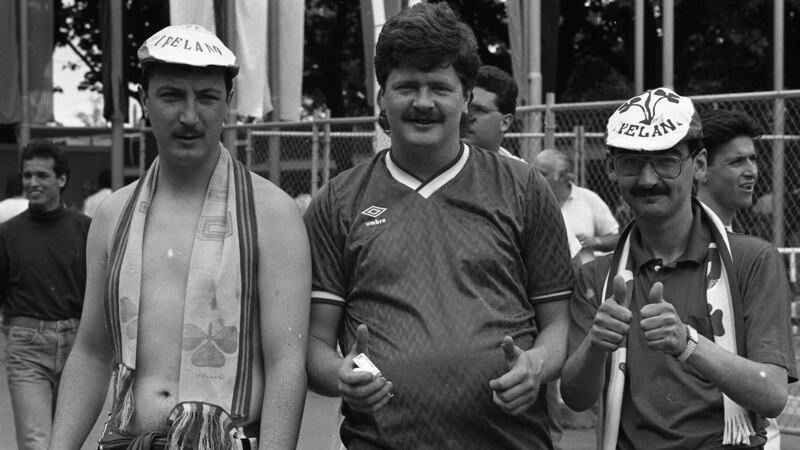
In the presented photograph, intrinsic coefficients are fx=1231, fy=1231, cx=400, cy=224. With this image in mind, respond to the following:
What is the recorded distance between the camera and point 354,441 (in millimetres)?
3305

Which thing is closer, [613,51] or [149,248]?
[149,248]

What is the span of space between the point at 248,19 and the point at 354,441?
9.54 metres

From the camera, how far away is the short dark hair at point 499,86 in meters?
5.87

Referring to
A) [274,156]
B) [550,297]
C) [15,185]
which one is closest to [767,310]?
[550,297]

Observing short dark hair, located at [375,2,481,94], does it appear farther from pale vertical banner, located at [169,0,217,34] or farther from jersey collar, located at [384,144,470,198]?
pale vertical banner, located at [169,0,217,34]

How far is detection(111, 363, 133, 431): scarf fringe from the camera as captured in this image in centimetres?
331

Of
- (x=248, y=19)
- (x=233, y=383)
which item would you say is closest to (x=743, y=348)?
(x=233, y=383)

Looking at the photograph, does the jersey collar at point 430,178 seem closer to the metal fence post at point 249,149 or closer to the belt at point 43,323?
the belt at point 43,323

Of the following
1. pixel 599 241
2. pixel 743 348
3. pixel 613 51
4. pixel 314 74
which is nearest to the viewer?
pixel 743 348

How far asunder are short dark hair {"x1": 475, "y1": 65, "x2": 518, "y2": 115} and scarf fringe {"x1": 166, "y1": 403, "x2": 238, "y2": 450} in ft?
9.69

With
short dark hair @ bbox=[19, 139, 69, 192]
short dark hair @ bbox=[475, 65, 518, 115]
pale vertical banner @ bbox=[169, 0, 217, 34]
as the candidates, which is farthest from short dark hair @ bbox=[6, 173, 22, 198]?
short dark hair @ bbox=[475, 65, 518, 115]

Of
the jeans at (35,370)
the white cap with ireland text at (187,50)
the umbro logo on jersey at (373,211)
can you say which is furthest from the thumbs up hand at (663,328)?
the jeans at (35,370)

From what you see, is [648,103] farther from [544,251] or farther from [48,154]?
[48,154]

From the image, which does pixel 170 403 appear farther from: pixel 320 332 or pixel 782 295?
pixel 782 295
